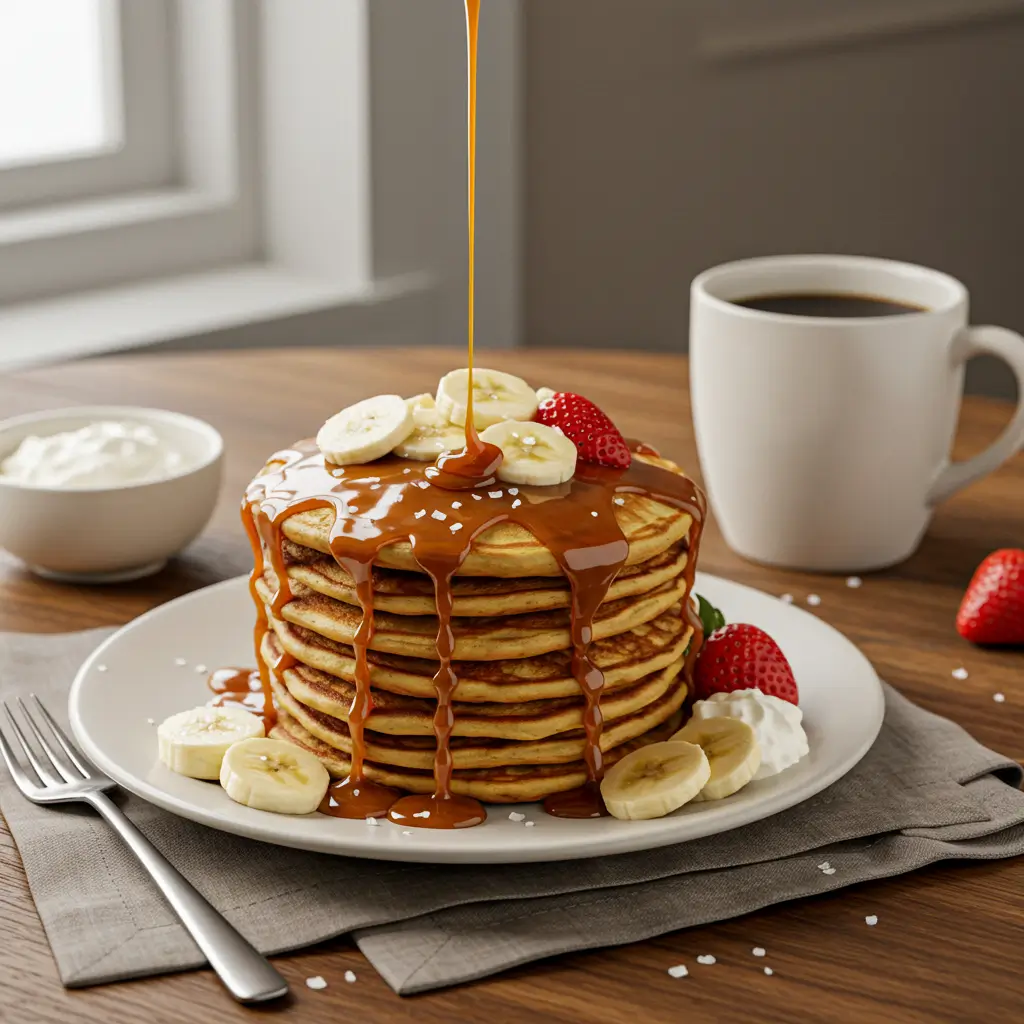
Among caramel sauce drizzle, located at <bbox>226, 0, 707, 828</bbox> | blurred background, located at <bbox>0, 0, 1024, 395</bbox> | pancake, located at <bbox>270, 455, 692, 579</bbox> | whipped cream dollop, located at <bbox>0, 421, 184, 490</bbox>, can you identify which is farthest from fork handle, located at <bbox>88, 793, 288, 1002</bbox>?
blurred background, located at <bbox>0, 0, 1024, 395</bbox>

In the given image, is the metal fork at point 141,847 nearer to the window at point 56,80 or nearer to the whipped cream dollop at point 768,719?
the whipped cream dollop at point 768,719

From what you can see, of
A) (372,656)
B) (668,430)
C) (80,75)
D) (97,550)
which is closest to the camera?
(372,656)

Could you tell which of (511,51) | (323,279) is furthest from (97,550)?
(511,51)

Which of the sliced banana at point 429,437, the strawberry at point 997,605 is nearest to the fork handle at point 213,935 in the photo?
the sliced banana at point 429,437

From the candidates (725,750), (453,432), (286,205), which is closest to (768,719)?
(725,750)

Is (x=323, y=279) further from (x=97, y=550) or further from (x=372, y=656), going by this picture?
(x=372, y=656)

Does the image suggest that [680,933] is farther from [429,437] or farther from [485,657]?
[429,437]
